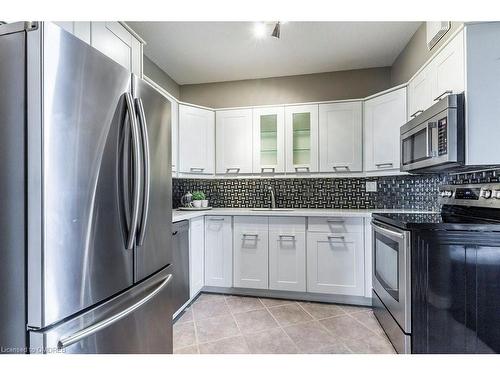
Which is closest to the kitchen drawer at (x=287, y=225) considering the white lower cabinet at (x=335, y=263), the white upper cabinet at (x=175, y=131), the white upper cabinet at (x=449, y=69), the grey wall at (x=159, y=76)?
the white lower cabinet at (x=335, y=263)

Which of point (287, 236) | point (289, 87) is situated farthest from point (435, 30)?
point (287, 236)

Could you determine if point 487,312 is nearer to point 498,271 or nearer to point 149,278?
point 498,271

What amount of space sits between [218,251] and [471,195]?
2.17 m

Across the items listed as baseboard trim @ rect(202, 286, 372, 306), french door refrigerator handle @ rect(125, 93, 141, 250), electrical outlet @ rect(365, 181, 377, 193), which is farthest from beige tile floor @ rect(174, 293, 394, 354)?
electrical outlet @ rect(365, 181, 377, 193)

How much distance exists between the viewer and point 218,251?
2.77 m

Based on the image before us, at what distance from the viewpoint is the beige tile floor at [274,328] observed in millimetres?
1842

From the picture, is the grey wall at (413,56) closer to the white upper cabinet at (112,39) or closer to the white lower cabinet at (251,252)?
the white lower cabinet at (251,252)

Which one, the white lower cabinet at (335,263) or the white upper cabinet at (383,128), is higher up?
the white upper cabinet at (383,128)

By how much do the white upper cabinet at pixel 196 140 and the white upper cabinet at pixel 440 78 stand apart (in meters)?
2.06

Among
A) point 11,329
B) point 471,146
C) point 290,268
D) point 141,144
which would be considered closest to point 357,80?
point 471,146

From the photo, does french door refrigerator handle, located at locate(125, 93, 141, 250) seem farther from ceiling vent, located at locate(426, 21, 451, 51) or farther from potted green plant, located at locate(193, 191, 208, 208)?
ceiling vent, located at locate(426, 21, 451, 51)

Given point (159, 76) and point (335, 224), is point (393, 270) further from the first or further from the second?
point (159, 76)

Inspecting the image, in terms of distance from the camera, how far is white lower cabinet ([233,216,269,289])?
2670 millimetres

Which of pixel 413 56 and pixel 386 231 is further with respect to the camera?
pixel 413 56
